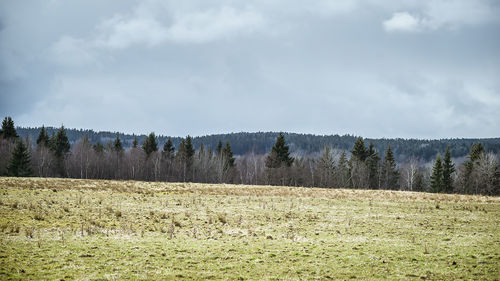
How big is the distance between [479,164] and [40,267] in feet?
274

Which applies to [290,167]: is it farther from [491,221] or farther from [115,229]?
[115,229]

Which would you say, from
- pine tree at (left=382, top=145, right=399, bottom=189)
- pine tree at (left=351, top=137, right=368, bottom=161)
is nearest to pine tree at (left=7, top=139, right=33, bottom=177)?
pine tree at (left=351, top=137, right=368, bottom=161)

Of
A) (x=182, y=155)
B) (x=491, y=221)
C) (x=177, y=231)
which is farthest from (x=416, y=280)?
(x=182, y=155)

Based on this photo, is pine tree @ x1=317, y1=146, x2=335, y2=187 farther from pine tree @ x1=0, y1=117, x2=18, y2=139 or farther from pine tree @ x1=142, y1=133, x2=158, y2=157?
pine tree @ x1=0, y1=117, x2=18, y2=139

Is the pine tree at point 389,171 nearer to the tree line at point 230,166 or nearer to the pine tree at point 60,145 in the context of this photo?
the tree line at point 230,166

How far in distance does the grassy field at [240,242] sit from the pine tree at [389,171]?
5882 cm

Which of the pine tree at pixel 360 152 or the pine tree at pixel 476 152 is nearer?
the pine tree at pixel 476 152

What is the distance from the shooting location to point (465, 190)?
2921 inches

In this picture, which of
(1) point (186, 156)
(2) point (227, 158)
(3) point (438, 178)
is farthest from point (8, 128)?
(3) point (438, 178)

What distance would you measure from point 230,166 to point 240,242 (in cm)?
7658

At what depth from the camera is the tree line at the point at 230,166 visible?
7269cm

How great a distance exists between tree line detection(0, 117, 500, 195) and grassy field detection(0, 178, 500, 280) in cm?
5155

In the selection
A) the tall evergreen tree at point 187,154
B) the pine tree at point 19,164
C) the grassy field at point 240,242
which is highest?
the tall evergreen tree at point 187,154

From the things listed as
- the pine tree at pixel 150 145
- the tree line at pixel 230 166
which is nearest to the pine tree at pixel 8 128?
the tree line at pixel 230 166
